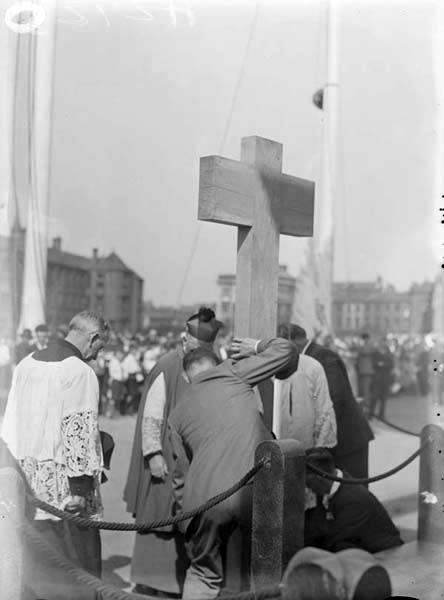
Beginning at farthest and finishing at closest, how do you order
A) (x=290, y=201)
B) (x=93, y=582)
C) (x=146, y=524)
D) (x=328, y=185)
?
(x=328, y=185)
(x=290, y=201)
(x=146, y=524)
(x=93, y=582)

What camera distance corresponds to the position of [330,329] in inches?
319

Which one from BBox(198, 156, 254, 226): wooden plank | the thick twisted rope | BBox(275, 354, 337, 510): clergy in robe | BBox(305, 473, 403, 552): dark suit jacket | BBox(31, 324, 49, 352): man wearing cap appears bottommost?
BBox(305, 473, 403, 552): dark suit jacket

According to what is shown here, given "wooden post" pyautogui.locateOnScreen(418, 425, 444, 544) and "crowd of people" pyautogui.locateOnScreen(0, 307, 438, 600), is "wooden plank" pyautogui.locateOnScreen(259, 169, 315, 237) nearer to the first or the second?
"crowd of people" pyautogui.locateOnScreen(0, 307, 438, 600)

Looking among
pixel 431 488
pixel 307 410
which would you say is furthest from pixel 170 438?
pixel 431 488

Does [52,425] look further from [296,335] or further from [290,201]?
[296,335]

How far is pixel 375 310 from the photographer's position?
55.1 ft

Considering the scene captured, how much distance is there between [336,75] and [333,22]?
55 centimetres

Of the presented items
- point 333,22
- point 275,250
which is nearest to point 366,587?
point 275,250

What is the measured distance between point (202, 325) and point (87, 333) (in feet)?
2.56

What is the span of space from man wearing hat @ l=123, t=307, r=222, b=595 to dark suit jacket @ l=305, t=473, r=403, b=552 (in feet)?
2.56

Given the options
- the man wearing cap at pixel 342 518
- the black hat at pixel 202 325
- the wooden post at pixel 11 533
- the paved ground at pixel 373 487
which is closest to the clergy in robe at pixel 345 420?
the man wearing cap at pixel 342 518

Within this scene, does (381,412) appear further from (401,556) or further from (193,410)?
(193,410)

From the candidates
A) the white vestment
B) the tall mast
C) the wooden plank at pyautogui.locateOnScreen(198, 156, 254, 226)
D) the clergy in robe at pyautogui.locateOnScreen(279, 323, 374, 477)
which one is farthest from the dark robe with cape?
the tall mast

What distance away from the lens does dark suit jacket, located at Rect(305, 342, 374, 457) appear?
4.49 meters
